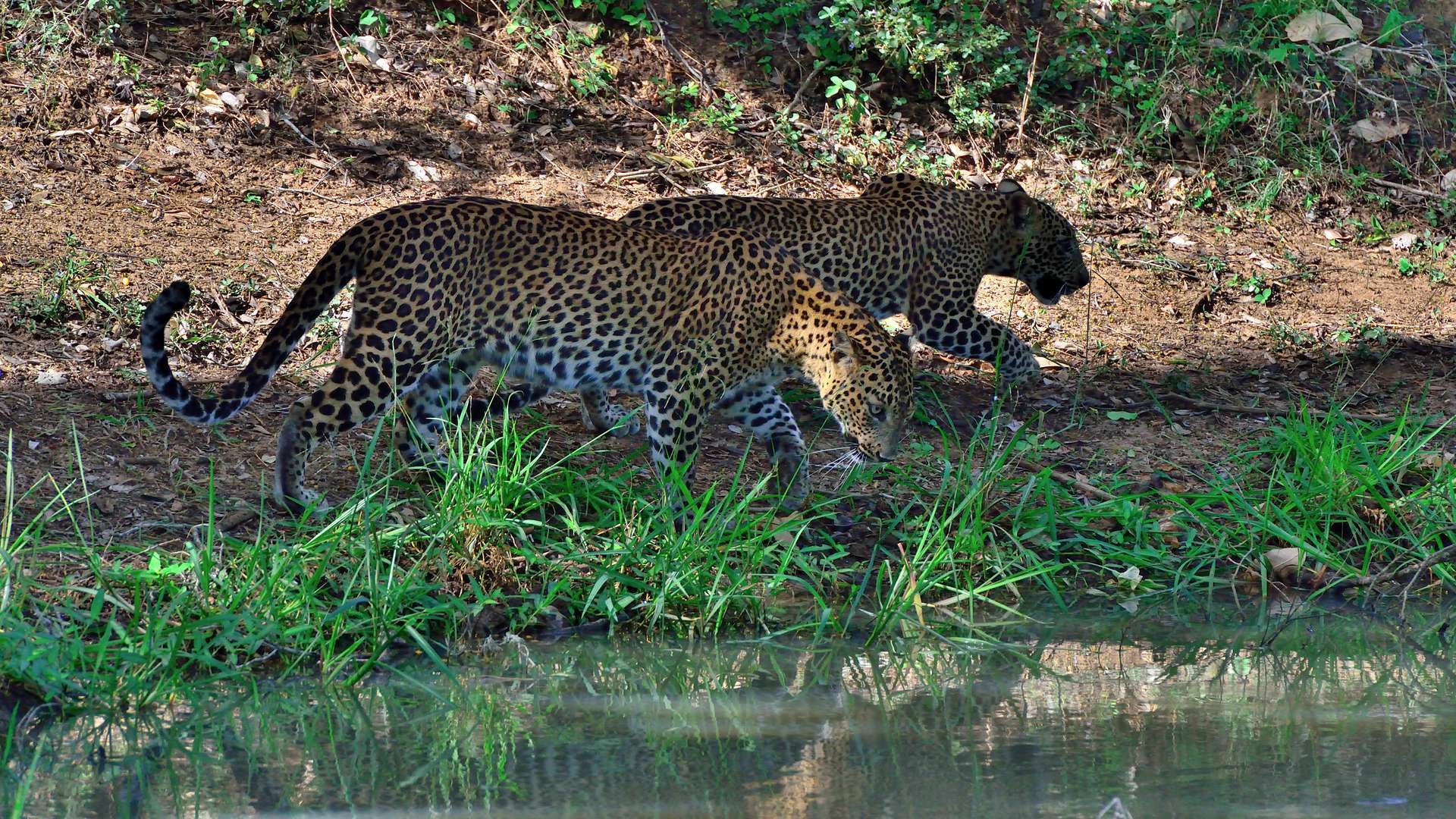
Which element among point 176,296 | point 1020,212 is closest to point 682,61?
point 1020,212

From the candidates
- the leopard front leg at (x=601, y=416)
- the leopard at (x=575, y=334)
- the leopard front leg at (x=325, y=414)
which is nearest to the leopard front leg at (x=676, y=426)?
the leopard at (x=575, y=334)

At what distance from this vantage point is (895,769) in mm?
4723

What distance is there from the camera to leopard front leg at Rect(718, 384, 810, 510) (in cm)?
751

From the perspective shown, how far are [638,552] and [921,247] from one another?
339 centimetres

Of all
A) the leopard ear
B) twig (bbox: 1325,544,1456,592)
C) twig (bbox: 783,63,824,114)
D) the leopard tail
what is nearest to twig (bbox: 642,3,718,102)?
twig (bbox: 783,63,824,114)

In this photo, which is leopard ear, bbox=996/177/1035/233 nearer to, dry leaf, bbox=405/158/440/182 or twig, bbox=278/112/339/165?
dry leaf, bbox=405/158/440/182

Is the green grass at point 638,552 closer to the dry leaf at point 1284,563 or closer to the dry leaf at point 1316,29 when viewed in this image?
the dry leaf at point 1284,563

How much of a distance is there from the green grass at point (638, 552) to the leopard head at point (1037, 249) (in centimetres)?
172

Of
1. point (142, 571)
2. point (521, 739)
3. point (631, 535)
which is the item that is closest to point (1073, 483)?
point (631, 535)

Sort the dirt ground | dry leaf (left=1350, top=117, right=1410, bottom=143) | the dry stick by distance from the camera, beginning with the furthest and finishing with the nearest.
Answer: dry leaf (left=1350, top=117, right=1410, bottom=143)
the dry stick
the dirt ground

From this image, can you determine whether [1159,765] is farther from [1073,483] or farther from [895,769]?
[1073,483]

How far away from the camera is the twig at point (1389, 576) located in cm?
664

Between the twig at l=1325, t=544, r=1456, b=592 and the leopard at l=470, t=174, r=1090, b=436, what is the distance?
2.47 metres

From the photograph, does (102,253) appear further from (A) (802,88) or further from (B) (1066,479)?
(B) (1066,479)
